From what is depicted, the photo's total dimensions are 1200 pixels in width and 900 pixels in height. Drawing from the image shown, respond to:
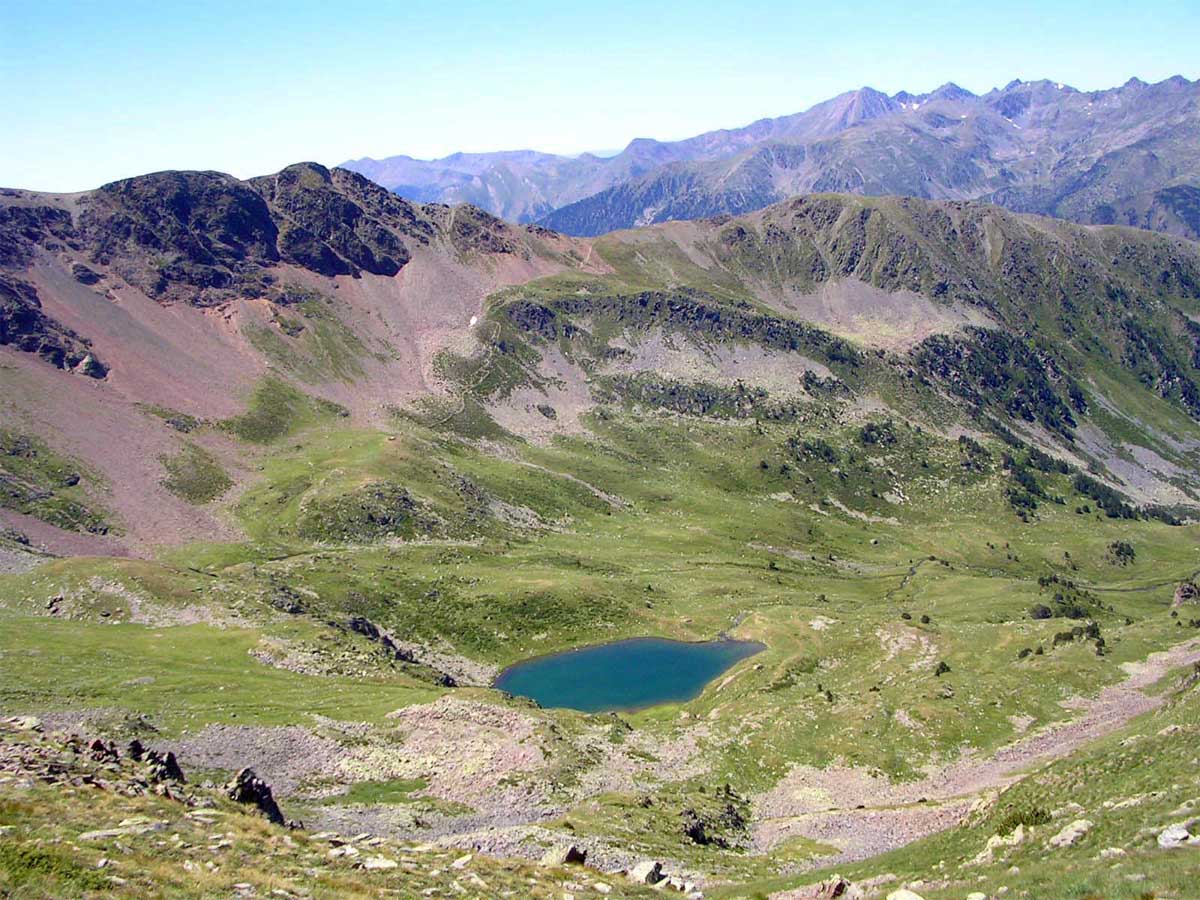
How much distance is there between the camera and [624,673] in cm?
12181

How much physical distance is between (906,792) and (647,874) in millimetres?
36139

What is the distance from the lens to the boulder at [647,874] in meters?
38.3

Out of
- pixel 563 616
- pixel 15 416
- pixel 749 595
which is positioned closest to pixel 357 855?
pixel 563 616

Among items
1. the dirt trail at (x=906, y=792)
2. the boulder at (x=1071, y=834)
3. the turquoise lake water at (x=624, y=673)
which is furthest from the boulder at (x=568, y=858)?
the turquoise lake water at (x=624, y=673)

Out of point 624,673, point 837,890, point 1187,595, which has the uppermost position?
point 837,890

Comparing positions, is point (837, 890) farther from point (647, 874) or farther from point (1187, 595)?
point (1187, 595)

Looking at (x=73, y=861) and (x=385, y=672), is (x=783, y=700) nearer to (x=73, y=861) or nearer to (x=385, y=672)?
(x=385, y=672)

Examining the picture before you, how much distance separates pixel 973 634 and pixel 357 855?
314ft

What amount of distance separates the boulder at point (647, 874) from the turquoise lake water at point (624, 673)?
6946cm

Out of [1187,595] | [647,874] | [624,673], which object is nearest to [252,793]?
[647,874]

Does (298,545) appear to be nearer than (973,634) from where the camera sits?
No

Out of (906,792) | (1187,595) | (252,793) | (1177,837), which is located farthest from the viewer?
(1187,595)

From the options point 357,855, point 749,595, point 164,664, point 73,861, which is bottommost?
point 749,595

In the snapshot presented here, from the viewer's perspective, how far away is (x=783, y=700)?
8625 cm
